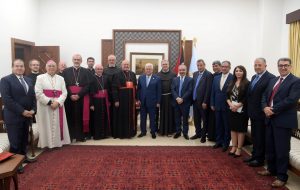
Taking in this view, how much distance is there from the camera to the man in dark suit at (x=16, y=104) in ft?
11.3

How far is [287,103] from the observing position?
2902mm

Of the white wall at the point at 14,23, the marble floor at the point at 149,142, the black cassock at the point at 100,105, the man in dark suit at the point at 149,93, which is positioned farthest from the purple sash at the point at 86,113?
the white wall at the point at 14,23

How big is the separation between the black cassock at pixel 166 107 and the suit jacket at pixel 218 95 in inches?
39.5

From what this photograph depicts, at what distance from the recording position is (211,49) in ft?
22.3

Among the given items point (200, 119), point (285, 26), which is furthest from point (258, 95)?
point (285, 26)

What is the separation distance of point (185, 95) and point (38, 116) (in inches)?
98.9

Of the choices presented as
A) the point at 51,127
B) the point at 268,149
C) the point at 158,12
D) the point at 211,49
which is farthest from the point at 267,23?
the point at 51,127

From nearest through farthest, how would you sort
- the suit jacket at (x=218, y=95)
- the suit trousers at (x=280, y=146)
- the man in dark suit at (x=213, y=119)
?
1. the suit trousers at (x=280, y=146)
2. the suit jacket at (x=218, y=95)
3. the man in dark suit at (x=213, y=119)

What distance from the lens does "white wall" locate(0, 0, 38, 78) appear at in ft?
17.0

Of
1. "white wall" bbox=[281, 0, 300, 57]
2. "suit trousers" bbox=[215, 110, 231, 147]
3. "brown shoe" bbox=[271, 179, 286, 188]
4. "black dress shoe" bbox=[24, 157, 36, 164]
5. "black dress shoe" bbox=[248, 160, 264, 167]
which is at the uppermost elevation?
"white wall" bbox=[281, 0, 300, 57]

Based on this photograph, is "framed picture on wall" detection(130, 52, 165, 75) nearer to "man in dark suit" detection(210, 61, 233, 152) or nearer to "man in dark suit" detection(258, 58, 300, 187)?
"man in dark suit" detection(210, 61, 233, 152)

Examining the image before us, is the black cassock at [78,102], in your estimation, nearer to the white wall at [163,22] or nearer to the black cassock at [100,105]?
the black cassock at [100,105]

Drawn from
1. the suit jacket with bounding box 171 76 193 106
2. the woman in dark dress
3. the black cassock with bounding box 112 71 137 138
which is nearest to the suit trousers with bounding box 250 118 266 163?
the woman in dark dress

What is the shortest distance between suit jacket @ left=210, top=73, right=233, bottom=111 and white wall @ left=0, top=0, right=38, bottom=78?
387 centimetres
